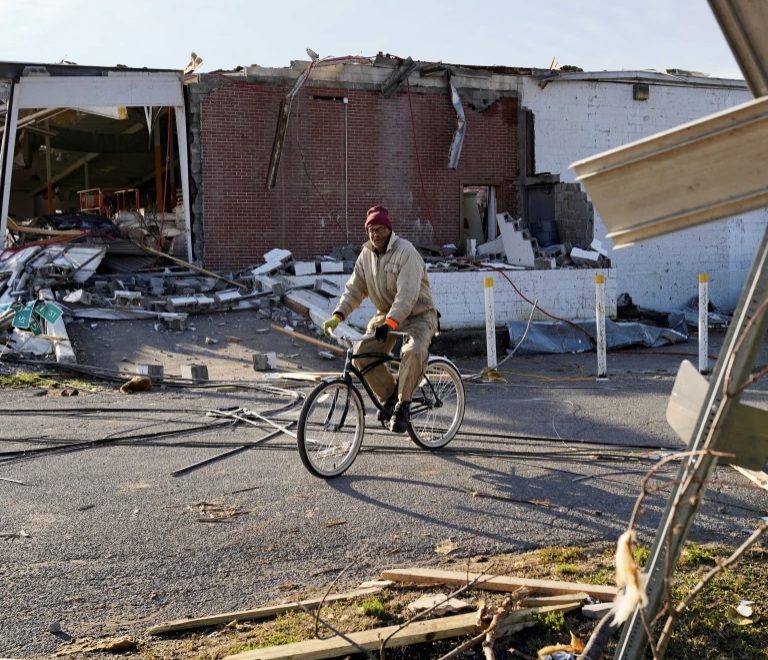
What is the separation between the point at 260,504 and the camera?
23.1 ft

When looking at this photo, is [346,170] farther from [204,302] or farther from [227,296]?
[204,302]

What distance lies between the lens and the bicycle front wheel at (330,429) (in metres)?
7.61

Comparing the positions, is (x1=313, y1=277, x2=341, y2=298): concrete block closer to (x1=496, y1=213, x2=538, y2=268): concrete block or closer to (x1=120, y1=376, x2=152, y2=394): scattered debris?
(x1=496, y1=213, x2=538, y2=268): concrete block

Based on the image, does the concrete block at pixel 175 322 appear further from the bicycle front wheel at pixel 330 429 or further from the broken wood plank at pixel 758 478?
the broken wood plank at pixel 758 478

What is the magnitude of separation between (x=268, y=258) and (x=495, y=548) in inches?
644

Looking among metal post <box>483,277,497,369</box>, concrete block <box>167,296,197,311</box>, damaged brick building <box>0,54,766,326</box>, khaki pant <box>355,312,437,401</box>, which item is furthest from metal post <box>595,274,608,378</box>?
concrete block <box>167,296,197,311</box>

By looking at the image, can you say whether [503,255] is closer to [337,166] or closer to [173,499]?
[337,166]

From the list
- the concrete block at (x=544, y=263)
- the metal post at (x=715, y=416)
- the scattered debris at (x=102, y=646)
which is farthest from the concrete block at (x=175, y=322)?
the metal post at (x=715, y=416)

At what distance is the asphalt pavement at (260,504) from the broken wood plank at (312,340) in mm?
5381

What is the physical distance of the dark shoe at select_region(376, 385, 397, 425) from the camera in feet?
27.9

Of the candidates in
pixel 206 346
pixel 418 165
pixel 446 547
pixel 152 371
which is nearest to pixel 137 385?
pixel 152 371

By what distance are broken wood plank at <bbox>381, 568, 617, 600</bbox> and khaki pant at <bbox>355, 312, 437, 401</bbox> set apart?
9.82 feet

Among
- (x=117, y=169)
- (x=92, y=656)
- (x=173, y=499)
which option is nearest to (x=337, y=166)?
(x=117, y=169)

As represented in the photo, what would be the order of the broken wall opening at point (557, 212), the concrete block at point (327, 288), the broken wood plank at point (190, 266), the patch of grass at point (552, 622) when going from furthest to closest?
the broken wall opening at point (557, 212), the broken wood plank at point (190, 266), the concrete block at point (327, 288), the patch of grass at point (552, 622)
